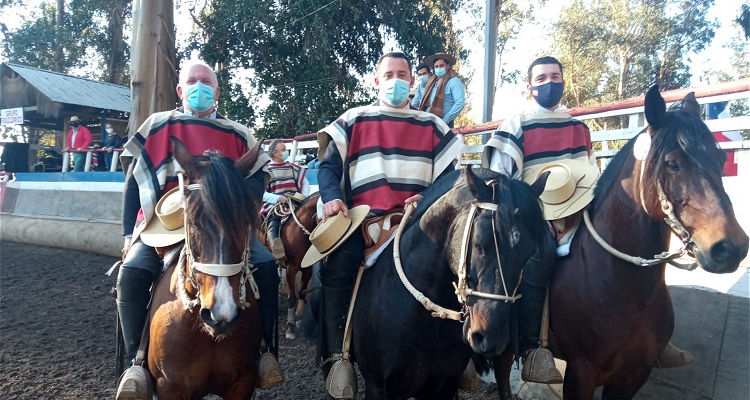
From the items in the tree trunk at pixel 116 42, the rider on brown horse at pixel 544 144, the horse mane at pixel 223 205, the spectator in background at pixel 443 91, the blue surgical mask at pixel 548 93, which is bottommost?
the horse mane at pixel 223 205

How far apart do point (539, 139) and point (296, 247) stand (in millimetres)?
3679

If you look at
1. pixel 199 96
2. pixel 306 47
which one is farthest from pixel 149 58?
pixel 306 47

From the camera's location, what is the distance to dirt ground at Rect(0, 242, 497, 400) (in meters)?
4.54

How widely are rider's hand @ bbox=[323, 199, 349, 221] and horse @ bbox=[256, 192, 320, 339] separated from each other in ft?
10.1

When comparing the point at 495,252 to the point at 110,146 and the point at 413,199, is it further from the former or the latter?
the point at 110,146

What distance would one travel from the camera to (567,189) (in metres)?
3.17

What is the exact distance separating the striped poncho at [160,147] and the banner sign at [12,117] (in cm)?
1736

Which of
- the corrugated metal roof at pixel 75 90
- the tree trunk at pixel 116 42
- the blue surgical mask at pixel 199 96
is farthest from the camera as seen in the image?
the tree trunk at pixel 116 42

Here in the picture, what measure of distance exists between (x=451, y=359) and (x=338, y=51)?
1443cm

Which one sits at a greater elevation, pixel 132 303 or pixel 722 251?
pixel 722 251

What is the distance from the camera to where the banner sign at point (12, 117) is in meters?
17.5

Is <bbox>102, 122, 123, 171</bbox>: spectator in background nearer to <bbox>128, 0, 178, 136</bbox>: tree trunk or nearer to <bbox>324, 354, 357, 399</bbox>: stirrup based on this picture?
<bbox>128, 0, 178, 136</bbox>: tree trunk

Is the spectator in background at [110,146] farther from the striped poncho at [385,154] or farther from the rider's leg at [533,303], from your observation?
the rider's leg at [533,303]

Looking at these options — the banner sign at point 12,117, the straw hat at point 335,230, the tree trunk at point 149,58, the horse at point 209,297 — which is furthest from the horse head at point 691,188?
the banner sign at point 12,117
